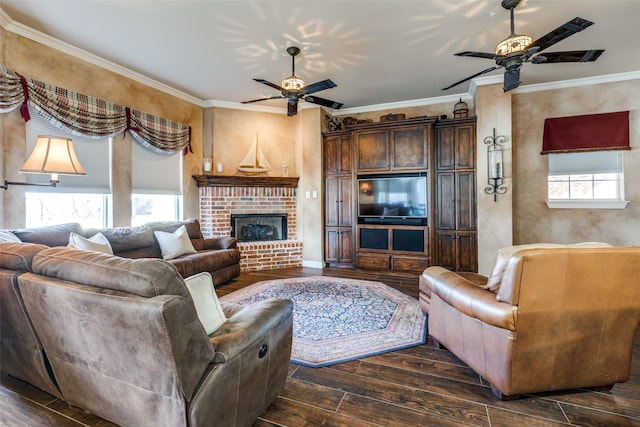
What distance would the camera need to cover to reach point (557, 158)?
14.9 feet

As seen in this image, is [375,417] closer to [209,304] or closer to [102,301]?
[209,304]

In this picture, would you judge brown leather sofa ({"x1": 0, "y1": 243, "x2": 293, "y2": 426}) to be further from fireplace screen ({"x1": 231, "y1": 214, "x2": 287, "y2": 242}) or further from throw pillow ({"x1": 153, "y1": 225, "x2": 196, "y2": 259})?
fireplace screen ({"x1": 231, "y1": 214, "x2": 287, "y2": 242})

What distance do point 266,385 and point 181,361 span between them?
603 mm

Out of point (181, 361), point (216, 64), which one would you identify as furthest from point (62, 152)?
point (181, 361)

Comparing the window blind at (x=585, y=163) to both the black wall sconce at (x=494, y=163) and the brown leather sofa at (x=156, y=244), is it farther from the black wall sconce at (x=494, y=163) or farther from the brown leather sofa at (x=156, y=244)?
the brown leather sofa at (x=156, y=244)

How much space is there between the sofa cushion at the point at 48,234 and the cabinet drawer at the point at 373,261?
3912 mm

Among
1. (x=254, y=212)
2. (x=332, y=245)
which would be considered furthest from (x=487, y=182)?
(x=254, y=212)

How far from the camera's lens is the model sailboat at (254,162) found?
5.43 m

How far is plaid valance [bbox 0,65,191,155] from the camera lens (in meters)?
2.95

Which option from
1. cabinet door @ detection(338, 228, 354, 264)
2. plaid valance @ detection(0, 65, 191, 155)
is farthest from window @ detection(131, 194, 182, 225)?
cabinet door @ detection(338, 228, 354, 264)

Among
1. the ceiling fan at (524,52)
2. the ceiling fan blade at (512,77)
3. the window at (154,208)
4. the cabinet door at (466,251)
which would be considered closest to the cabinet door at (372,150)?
the cabinet door at (466,251)

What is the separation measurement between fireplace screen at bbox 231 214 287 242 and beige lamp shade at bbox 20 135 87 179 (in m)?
2.85

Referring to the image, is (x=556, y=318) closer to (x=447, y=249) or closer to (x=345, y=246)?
(x=447, y=249)

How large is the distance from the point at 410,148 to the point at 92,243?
4.43 metres
